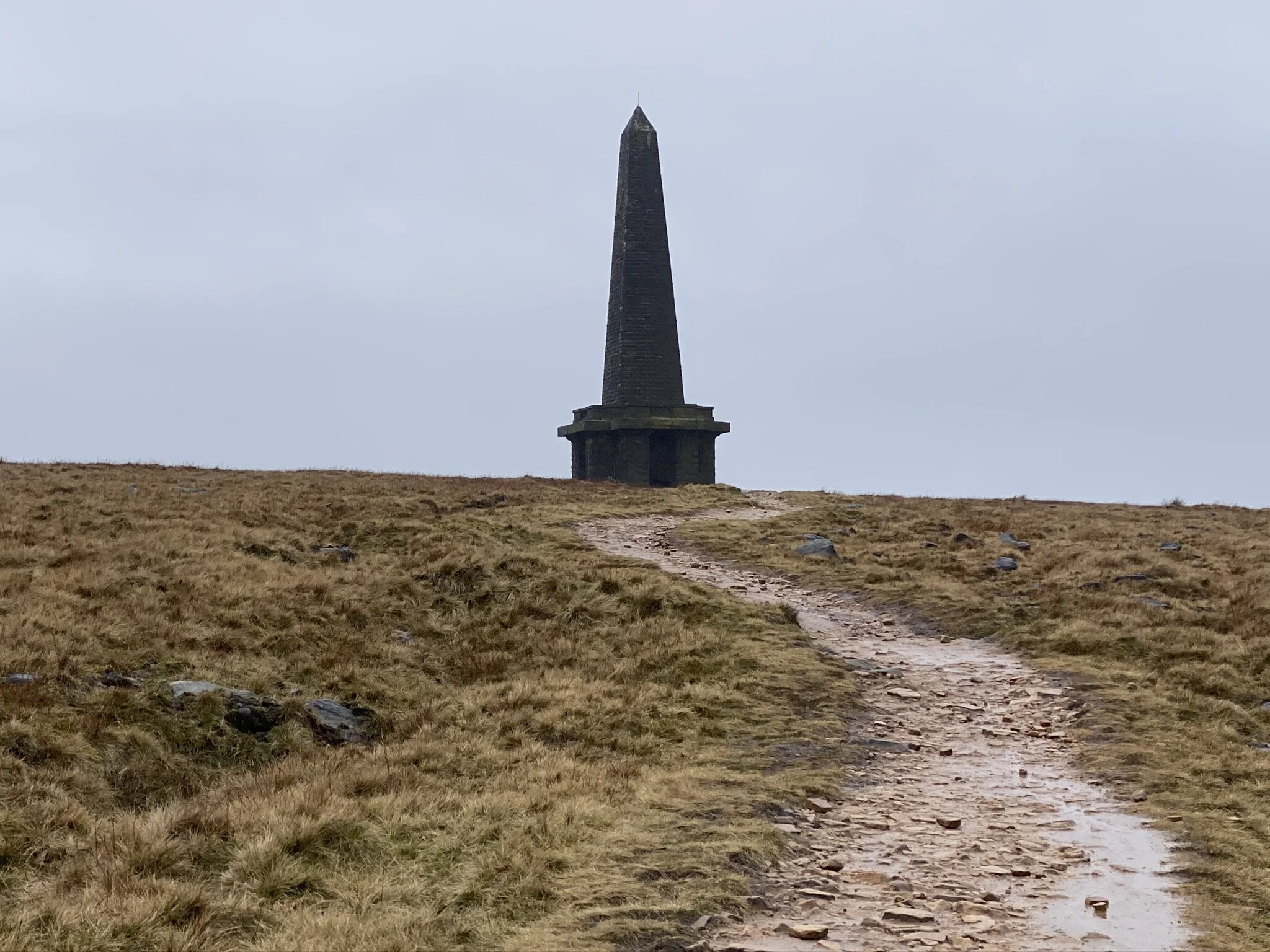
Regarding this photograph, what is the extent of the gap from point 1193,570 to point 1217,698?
875cm

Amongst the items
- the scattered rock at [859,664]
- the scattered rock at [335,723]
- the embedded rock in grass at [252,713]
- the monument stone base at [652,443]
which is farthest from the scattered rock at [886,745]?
the monument stone base at [652,443]

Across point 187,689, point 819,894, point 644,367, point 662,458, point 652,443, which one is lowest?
point 819,894

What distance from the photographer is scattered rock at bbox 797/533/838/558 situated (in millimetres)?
24656

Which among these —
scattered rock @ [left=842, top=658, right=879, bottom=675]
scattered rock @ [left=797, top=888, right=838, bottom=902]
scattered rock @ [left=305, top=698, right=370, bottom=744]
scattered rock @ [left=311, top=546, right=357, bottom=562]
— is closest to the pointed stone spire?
scattered rock @ [left=311, top=546, right=357, bottom=562]

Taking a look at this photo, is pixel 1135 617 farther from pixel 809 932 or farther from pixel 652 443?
pixel 652 443

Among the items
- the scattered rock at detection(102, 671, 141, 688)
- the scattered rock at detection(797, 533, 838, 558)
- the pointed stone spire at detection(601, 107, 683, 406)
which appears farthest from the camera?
the pointed stone spire at detection(601, 107, 683, 406)

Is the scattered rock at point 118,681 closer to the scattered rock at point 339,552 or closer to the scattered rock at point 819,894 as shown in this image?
the scattered rock at point 339,552

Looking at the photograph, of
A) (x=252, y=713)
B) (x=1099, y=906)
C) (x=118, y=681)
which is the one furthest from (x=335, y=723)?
(x=1099, y=906)

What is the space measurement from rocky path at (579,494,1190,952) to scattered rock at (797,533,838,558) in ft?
30.0

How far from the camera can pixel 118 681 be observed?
530 inches

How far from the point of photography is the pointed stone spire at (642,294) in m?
45.7

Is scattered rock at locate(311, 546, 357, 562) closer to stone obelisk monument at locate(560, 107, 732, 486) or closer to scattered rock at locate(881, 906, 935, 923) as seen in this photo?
scattered rock at locate(881, 906, 935, 923)

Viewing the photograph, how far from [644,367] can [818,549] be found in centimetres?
2200

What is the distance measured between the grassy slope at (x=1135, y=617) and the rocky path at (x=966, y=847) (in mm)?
512
